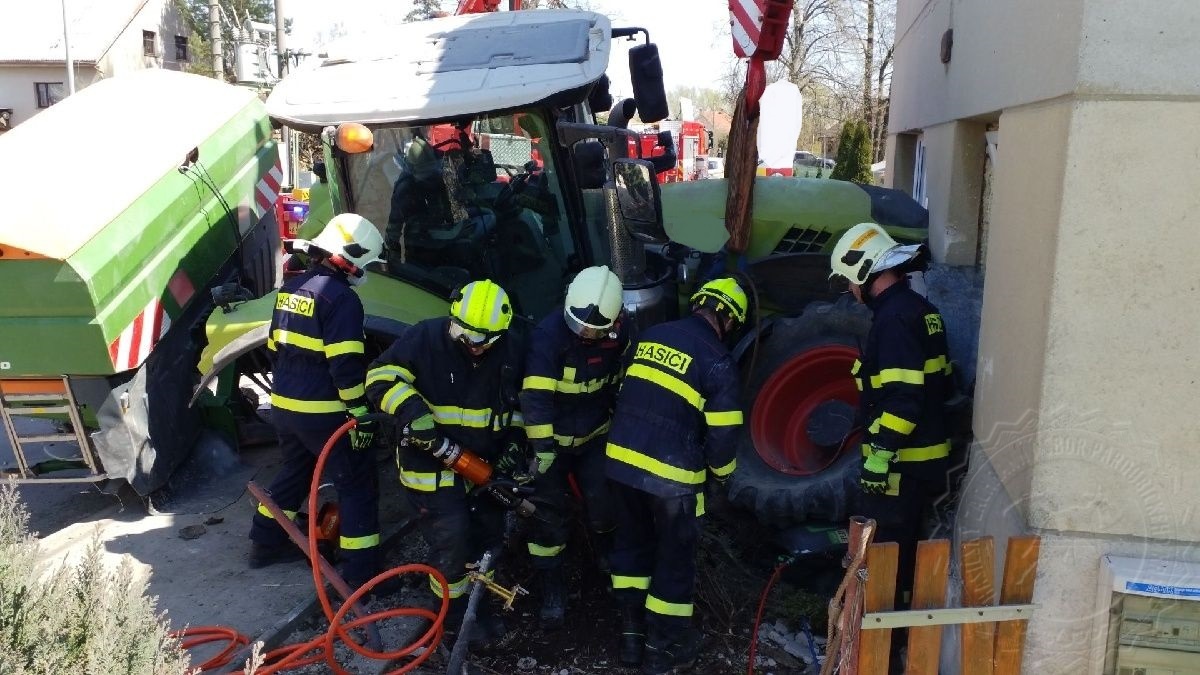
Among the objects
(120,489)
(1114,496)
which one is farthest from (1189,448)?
(120,489)

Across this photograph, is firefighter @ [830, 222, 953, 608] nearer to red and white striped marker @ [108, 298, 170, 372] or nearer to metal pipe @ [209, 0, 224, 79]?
red and white striped marker @ [108, 298, 170, 372]

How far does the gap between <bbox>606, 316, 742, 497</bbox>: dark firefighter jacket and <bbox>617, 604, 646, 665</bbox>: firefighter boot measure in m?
0.61

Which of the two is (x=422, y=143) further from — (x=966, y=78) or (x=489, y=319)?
(x=966, y=78)

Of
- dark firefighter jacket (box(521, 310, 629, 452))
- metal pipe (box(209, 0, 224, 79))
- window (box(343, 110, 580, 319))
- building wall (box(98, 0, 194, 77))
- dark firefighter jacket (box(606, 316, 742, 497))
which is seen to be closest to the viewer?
dark firefighter jacket (box(606, 316, 742, 497))

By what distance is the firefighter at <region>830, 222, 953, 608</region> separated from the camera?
3.58 m

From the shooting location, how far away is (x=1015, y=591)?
2809mm

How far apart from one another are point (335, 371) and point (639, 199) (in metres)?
1.71

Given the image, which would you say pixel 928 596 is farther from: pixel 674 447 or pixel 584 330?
pixel 584 330

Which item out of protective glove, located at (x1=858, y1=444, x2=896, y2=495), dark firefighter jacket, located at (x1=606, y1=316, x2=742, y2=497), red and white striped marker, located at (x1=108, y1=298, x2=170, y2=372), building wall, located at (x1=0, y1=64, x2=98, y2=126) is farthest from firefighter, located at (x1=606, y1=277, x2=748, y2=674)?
building wall, located at (x1=0, y1=64, x2=98, y2=126)

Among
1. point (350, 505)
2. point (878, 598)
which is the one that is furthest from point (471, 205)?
point (878, 598)

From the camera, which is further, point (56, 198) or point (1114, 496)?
point (56, 198)

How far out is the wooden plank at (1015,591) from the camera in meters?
2.74

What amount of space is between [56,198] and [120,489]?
1.64 meters

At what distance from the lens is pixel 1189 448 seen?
8.79ft
